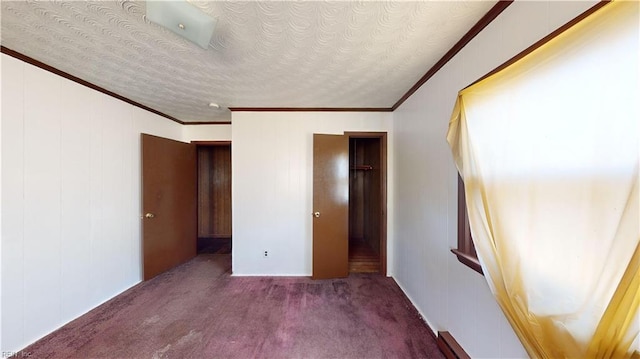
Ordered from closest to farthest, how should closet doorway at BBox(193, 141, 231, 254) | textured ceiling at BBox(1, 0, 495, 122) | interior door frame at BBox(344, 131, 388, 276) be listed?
textured ceiling at BBox(1, 0, 495, 122)
interior door frame at BBox(344, 131, 388, 276)
closet doorway at BBox(193, 141, 231, 254)

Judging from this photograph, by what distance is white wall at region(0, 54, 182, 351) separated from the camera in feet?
5.08

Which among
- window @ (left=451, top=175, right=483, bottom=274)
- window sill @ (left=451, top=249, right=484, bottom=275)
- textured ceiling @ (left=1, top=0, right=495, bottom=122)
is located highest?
textured ceiling @ (left=1, top=0, right=495, bottom=122)

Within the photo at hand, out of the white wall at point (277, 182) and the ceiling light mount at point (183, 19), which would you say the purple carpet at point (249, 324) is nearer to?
the white wall at point (277, 182)

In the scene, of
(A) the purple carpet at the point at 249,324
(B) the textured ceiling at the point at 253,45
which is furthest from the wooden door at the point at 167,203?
(B) the textured ceiling at the point at 253,45

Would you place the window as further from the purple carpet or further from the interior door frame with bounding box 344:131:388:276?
the interior door frame with bounding box 344:131:388:276

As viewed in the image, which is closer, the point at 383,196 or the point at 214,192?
the point at 383,196

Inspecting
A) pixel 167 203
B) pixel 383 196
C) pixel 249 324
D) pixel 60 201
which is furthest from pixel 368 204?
pixel 60 201

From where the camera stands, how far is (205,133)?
359 centimetres

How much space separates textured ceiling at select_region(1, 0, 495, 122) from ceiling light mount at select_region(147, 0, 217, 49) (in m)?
0.07

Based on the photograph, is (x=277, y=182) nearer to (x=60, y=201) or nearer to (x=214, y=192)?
(x=60, y=201)

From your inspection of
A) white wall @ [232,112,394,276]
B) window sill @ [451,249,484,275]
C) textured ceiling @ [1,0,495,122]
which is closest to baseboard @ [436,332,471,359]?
window sill @ [451,249,484,275]

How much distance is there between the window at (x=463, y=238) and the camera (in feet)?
4.38

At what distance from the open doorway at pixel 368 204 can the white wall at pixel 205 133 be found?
7.43 ft

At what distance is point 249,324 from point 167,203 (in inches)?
85.0
